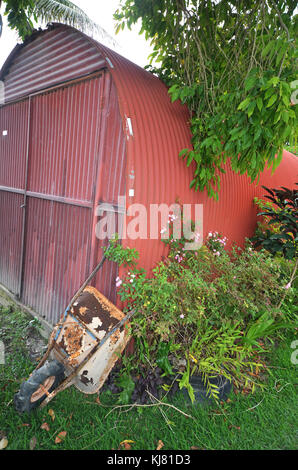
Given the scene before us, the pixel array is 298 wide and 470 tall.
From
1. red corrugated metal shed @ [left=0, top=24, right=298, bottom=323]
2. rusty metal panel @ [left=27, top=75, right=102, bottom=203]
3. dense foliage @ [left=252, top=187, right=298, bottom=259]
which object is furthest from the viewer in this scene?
dense foliage @ [left=252, top=187, right=298, bottom=259]

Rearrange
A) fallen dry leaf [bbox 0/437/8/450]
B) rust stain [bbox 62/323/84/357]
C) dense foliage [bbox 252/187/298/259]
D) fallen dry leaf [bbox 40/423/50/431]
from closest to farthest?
1. fallen dry leaf [bbox 0/437/8/450]
2. fallen dry leaf [bbox 40/423/50/431]
3. rust stain [bbox 62/323/84/357]
4. dense foliage [bbox 252/187/298/259]

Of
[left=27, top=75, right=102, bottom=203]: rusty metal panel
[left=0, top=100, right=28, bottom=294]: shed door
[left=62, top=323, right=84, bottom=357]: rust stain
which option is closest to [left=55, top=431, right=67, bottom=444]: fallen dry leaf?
[left=62, top=323, right=84, bottom=357]: rust stain

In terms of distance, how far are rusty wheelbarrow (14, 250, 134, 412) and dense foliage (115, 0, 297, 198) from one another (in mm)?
2282

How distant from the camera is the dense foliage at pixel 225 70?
3270 mm

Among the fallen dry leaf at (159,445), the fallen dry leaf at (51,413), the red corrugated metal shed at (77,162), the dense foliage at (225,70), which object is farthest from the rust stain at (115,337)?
the dense foliage at (225,70)

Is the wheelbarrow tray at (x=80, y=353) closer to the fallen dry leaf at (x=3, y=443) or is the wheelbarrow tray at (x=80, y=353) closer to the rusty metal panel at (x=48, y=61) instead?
the fallen dry leaf at (x=3, y=443)

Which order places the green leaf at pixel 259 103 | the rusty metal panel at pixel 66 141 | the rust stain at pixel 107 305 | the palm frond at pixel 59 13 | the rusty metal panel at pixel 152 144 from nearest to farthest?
the green leaf at pixel 259 103, the rust stain at pixel 107 305, the rusty metal panel at pixel 152 144, the rusty metal panel at pixel 66 141, the palm frond at pixel 59 13

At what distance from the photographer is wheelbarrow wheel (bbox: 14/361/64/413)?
2.92 metres

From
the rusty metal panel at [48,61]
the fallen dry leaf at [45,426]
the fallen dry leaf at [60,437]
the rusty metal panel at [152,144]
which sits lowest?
the fallen dry leaf at [60,437]

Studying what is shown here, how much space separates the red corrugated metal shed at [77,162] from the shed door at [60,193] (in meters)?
0.02

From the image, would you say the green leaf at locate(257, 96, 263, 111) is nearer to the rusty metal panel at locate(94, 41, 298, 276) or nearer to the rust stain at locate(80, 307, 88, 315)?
the rusty metal panel at locate(94, 41, 298, 276)

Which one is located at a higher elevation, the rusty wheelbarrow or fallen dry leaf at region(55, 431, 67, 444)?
the rusty wheelbarrow

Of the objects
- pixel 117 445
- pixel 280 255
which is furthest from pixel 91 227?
pixel 280 255
